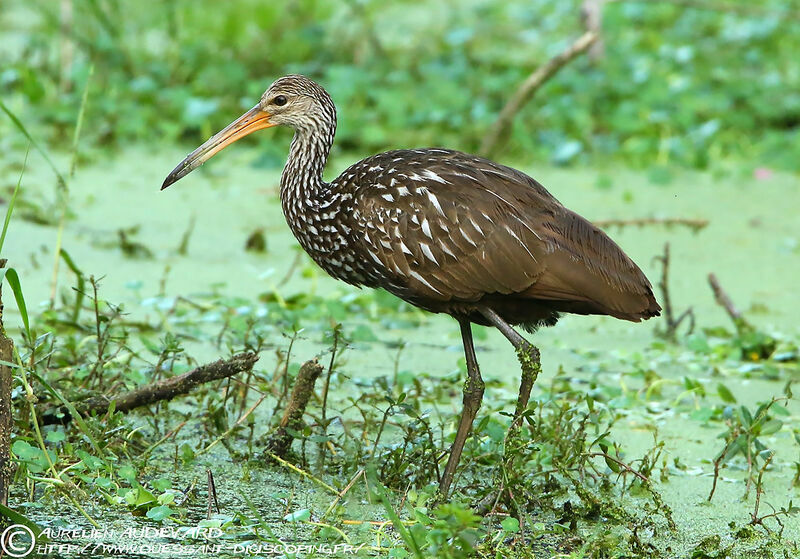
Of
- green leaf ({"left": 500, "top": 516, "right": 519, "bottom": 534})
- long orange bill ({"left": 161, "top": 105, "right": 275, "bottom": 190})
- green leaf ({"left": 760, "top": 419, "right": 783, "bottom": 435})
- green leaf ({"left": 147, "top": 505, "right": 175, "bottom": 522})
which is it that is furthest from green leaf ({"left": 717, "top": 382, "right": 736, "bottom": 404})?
green leaf ({"left": 147, "top": 505, "right": 175, "bottom": 522})

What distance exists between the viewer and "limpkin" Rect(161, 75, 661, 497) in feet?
13.1

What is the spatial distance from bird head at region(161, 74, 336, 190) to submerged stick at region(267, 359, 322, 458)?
101 cm

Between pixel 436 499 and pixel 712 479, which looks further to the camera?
pixel 712 479

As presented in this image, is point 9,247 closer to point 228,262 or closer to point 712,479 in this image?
point 228,262

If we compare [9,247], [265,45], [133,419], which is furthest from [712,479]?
[265,45]

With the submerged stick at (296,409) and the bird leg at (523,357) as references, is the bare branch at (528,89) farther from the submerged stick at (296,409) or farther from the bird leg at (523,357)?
the submerged stick at (296,409)

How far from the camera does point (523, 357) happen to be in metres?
3.96

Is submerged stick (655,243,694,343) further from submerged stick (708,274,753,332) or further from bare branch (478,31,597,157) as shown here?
bare branch (478,31,597,157)

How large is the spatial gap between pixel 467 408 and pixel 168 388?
0.98 metres

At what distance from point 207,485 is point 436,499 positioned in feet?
2.54

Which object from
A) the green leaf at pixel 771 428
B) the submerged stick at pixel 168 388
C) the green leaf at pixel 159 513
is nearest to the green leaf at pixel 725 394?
the green leaf at pixel 771 428

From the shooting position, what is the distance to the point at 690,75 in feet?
32.6

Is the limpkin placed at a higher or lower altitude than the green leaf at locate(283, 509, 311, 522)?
higher

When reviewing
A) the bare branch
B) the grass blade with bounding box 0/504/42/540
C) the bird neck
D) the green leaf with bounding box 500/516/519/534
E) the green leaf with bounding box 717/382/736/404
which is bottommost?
the grass blade with bounding box 0/504/42/540
